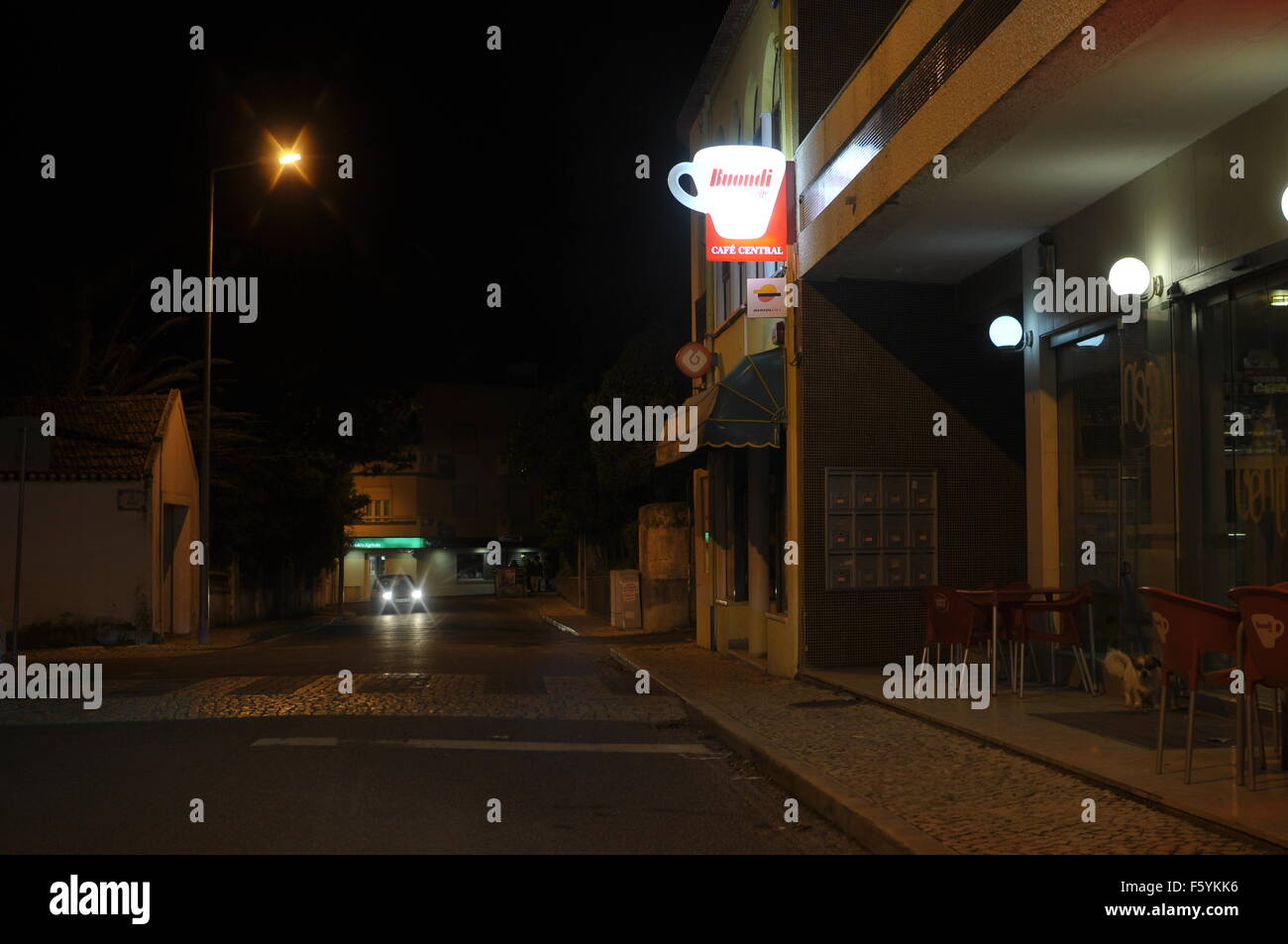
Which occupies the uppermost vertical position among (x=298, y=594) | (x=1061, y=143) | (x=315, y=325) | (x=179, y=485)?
(x=315, y=325)

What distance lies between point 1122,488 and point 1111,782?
4107 mm

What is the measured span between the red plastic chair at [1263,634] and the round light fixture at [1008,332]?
6111 mm

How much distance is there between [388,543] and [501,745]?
5651 cm

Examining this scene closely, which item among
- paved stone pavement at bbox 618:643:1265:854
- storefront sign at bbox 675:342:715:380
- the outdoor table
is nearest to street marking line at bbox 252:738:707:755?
paved stone pavement at bbox 618:643:1265:854

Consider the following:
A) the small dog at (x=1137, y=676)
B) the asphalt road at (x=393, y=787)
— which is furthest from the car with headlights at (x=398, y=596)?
the small dog at (x=1137, y=676)

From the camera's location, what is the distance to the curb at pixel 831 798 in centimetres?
628

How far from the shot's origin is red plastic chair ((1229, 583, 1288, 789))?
624cm

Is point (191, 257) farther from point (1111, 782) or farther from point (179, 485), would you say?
point (1111, 782)

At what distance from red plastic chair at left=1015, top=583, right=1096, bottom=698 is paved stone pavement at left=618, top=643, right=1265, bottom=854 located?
4.39 feet

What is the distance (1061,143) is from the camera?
959 centimetres

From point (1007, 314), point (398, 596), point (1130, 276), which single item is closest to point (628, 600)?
point (1007, 314)

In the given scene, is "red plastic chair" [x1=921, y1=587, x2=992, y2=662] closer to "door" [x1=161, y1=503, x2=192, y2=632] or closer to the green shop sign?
"door" [x1=161, y1=503, x2=192, y2=632]

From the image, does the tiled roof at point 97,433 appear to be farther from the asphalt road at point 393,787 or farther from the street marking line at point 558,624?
the asphalt road at point 393,787
